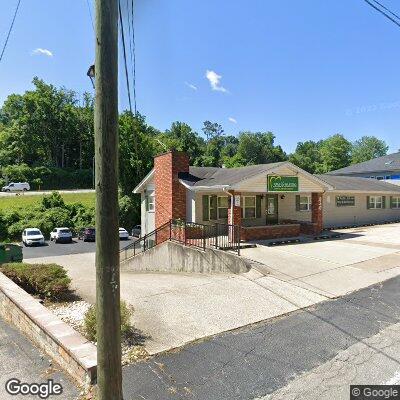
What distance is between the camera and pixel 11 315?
756 centimetres

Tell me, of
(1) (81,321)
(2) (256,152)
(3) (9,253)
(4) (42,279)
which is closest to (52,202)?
(3) (9,253)

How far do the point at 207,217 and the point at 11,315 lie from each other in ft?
39.7

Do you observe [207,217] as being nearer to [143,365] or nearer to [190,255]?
[190,255]

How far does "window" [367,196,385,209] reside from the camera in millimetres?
28047

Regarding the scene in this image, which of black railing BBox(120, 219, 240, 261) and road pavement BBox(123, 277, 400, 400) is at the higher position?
black railing BBox(120, 219, 240, 261)

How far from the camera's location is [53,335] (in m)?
5.48

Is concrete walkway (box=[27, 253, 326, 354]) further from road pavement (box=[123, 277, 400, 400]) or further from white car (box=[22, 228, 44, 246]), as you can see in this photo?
white car (box=[22, 228, 44, 246])

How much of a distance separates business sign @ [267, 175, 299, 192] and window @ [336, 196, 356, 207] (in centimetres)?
806

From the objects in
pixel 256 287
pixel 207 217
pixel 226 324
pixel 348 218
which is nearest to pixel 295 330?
pixel 226 324

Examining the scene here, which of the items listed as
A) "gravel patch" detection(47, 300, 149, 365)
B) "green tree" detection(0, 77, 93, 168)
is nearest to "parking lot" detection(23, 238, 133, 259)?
"gravel patch" detection(47, 300, 149, 365)

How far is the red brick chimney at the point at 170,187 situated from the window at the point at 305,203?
7434 millimetres

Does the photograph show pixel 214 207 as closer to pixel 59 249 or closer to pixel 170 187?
pixel 170 187

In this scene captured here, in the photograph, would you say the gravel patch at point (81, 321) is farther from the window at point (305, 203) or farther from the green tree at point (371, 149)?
the green tree at point (371, 149)

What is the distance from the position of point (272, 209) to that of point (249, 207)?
5.76ft
